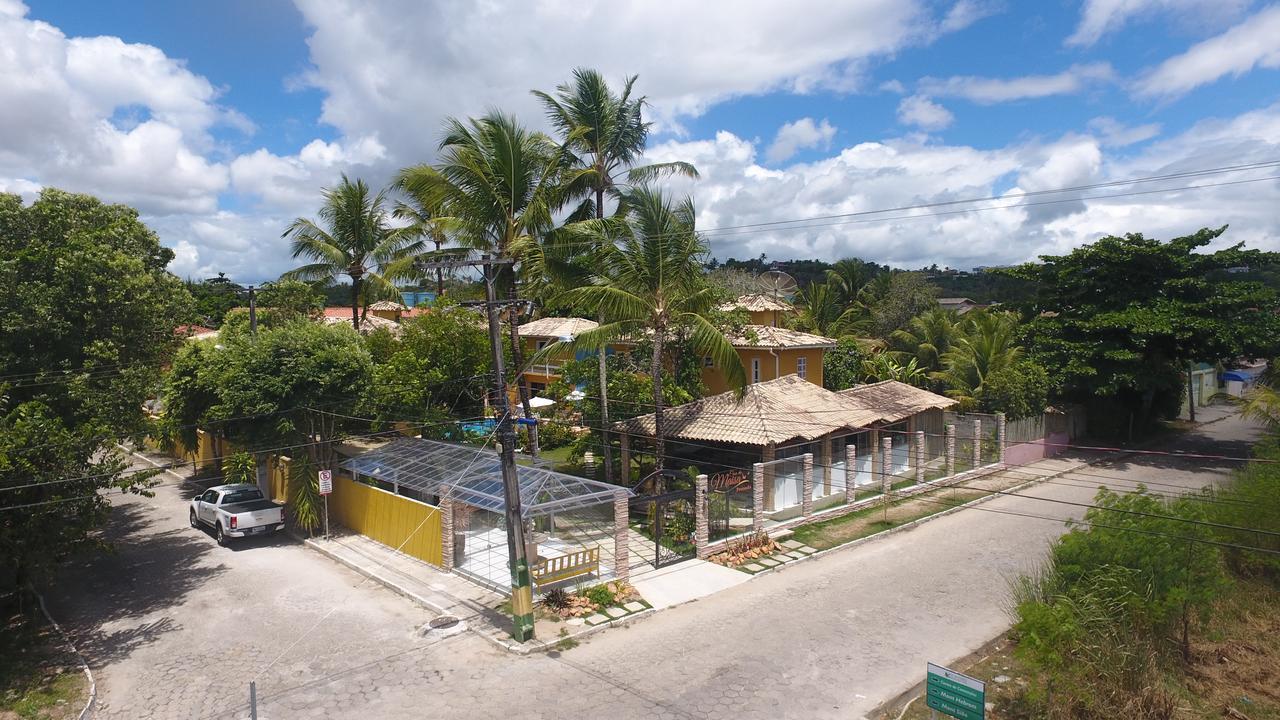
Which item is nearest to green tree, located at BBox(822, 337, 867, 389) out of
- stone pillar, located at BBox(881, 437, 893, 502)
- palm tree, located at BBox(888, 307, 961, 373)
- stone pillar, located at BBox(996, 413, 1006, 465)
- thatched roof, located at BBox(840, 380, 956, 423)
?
palm tree, located at BBox(888, 307, 961, 373)

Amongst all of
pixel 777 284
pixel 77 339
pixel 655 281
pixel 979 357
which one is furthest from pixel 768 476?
pixel 777 284

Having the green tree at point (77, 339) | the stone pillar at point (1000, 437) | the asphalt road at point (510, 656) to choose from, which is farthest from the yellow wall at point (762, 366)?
the green tree at point (77, 339)

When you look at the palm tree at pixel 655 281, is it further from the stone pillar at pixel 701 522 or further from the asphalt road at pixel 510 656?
the asphalt road at pixel 510 656

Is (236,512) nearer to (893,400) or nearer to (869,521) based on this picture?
(869,521)

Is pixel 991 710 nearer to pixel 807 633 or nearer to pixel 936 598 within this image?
pixel 807 633

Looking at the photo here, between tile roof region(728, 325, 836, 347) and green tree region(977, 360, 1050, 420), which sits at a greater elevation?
tile roof region(728, 325, 836, 347)

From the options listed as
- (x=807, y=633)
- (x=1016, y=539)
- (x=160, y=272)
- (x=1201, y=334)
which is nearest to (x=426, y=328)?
(x=160, y=272)

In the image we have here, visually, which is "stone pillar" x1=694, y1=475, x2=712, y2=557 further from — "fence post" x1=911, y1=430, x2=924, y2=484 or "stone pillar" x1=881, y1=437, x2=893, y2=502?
"fence post" x1=911, y1=430, x2=924, y2=484
